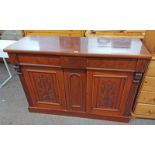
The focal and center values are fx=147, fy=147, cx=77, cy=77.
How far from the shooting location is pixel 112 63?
3.91 ft

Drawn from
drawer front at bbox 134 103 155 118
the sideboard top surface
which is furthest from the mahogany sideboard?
drawer front at bbox 134 103 155 118

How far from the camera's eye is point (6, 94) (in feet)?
6.59

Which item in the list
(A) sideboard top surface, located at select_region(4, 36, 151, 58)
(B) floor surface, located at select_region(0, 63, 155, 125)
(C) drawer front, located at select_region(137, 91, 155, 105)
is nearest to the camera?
(A) sideboard top surface, located at select_region(4, 36, 151, 58)

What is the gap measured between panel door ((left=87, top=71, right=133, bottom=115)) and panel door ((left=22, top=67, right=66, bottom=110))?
28 cm

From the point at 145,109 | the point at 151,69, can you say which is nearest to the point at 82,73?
the point at 151,69

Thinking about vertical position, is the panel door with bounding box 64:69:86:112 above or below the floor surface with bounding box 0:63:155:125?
above

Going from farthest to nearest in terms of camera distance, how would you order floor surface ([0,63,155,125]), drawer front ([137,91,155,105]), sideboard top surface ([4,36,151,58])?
floor surface ([0,63,155,125]), drawer front ([137,91,155,105]), sideboard top surface ([4,36,151,58])

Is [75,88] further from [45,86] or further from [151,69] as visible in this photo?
[151,69]

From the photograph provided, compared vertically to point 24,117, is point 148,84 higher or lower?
higher

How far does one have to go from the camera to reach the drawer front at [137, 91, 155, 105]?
54.9 inches

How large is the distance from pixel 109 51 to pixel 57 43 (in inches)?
19.6

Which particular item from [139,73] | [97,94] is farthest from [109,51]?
[97,94]

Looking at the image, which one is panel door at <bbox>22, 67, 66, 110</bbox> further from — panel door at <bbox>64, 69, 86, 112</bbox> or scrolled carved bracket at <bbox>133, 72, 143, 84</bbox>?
scrolled carved bracket at <bbox>133, 72, 143, 84</bbox>

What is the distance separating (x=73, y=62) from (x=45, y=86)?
0.43 m
